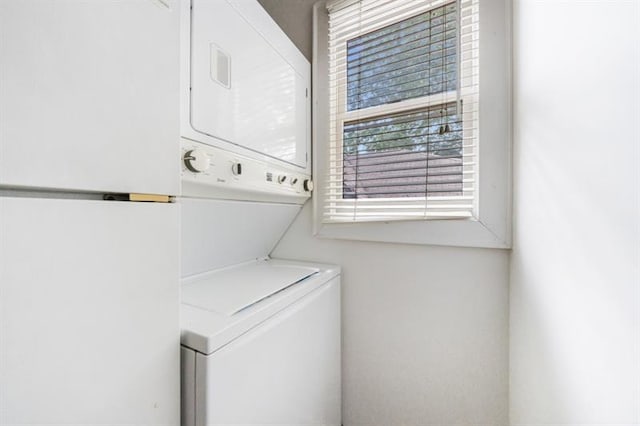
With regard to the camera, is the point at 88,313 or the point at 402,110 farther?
the point at 402,110

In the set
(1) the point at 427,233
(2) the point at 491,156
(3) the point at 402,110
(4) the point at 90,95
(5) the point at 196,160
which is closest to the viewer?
(4) the point at 90,95

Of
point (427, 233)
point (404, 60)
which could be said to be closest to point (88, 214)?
point (427, 233)

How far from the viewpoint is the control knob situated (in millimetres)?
917

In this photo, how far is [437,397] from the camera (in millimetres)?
1528

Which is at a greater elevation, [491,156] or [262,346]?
[491,156]

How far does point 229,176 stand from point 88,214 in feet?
1.91

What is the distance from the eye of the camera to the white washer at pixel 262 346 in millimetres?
746

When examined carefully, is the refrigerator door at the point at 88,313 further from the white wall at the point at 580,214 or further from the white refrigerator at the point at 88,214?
the white wall at the point at 580,214

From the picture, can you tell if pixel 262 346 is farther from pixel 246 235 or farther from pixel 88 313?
pixel 246 235

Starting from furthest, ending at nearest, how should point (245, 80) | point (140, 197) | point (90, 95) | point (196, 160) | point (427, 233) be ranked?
point (427, 233), point (245, 80), point (196, 160), point (140, 197), point (90, 95)

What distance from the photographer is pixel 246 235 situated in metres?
1.58

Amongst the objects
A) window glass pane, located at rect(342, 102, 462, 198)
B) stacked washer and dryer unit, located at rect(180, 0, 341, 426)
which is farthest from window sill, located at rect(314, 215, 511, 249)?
stacked washer and dryer unit, located at rect(180, 0, 341, 426)

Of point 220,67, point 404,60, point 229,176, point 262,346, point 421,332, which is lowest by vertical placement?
point 421,332

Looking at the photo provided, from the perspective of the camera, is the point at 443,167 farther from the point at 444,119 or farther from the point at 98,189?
the point at 98,189
